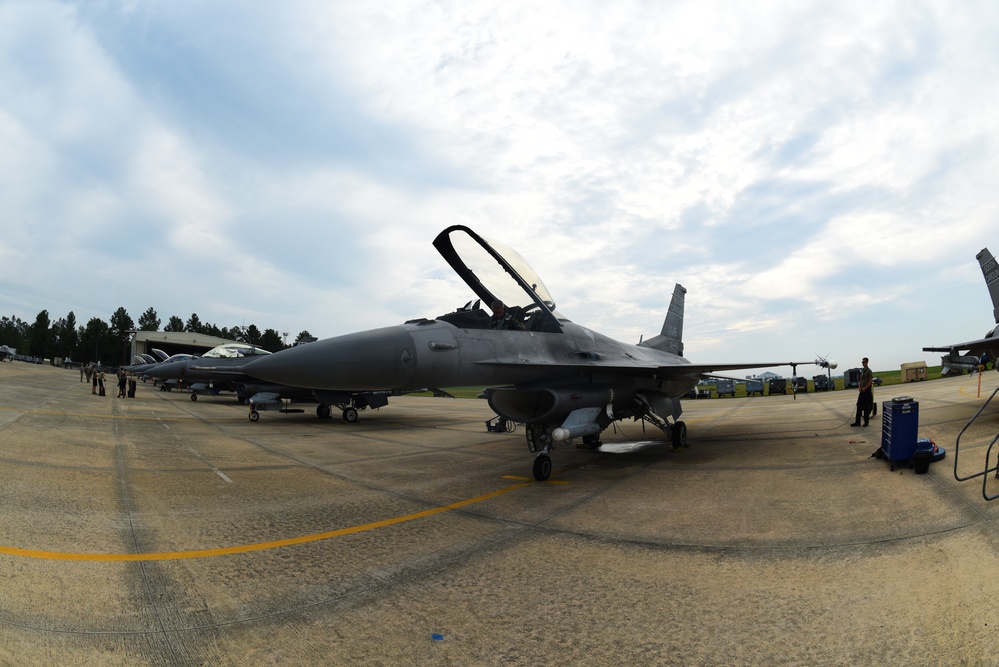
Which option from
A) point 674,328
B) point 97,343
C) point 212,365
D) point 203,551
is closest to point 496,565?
point 203,551

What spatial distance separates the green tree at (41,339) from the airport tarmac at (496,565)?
135148 mm

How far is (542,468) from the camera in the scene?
6.42m

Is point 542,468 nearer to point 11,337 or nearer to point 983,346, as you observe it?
point 983,346

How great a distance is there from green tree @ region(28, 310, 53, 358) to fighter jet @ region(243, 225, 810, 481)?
139m

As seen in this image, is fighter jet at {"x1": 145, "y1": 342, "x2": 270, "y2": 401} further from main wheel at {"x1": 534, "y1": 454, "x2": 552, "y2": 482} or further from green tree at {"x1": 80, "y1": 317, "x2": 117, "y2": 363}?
green tree at {"x1": 80, "y1": 317, "x2": 117, "y2": 363}

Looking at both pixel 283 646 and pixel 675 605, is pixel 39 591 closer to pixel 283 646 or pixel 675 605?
pixel 283 646

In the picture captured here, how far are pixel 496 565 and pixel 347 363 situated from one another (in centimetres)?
272

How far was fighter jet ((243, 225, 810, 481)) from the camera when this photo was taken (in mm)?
5121

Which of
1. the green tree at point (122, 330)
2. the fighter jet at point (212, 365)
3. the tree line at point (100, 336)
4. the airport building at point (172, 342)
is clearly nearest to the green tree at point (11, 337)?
the tree line at point (100, 336)

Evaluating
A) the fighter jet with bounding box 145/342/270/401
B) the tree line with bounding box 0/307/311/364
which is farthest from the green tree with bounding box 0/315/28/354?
the fighter jet with bounding box 145/342/270/401

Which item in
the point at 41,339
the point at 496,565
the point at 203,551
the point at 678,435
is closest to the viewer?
the point at 496,565

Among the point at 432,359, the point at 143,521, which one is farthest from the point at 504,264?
the point at 143,521

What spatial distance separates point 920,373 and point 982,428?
27.7 metres

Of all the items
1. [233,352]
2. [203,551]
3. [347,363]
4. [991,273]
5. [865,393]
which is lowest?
[203,551]
